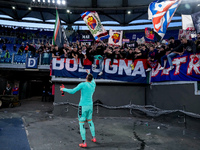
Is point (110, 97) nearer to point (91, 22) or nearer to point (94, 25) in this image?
point (94, 25)

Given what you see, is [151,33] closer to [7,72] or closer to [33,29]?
[7,72]

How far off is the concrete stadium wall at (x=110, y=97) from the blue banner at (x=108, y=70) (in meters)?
0.66

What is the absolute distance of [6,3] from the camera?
2183 cm

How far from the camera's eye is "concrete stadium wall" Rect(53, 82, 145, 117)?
406 inches

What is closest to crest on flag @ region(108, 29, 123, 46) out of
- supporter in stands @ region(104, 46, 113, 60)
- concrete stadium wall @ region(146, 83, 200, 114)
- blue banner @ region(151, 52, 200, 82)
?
supporter in stands @ region(104, 46, 113, 60)

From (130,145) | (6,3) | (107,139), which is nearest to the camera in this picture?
(130,145)

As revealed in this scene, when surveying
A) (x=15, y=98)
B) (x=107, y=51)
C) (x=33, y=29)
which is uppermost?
(x=33, y=29)

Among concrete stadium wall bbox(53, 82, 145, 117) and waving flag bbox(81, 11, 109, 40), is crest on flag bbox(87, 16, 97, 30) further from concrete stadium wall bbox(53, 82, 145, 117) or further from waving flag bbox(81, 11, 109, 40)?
concrete stadium wall bbox(53, 82, 145, 117)

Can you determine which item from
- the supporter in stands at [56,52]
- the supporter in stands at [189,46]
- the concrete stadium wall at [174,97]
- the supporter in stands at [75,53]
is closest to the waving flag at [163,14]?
the supporter in stands at [189,46]

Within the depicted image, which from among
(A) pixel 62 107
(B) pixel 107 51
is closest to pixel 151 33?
(B) pixel 107 51

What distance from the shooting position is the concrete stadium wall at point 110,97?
10.3 m

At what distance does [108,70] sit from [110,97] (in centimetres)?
207

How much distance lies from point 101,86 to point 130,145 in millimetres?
6060

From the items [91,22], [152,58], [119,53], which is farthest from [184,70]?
[91,22]
